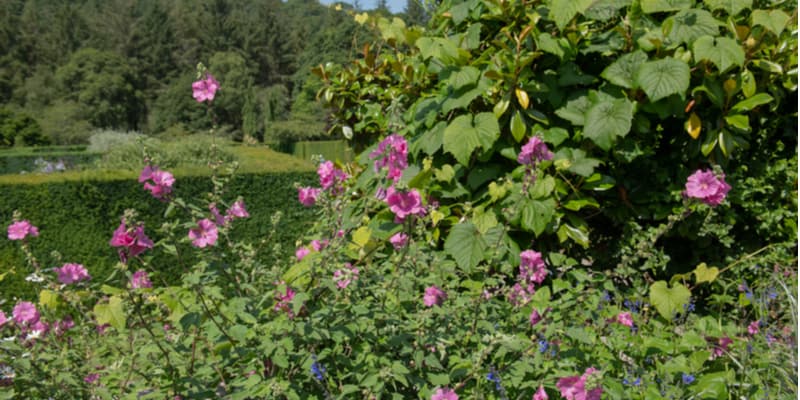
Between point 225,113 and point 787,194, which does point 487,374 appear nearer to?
point 787,194

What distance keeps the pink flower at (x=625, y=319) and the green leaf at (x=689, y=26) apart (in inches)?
39.8

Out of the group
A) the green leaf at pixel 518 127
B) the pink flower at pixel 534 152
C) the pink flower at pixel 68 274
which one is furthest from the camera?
the green leaf at pixel 518 127

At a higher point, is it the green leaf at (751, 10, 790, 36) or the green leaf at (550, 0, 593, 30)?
the green leaf at (550, 0, 593, 30)

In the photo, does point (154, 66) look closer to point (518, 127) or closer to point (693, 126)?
point (518, 127)

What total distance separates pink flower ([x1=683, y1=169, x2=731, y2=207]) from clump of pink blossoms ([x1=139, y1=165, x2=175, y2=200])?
1470mm

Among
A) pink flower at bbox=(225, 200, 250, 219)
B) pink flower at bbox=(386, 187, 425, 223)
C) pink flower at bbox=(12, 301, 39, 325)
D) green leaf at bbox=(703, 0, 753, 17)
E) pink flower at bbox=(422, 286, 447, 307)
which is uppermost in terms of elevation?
green leaf at bbox=(703, 0, 753, 17)

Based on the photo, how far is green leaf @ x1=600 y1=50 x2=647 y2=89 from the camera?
2141 mm

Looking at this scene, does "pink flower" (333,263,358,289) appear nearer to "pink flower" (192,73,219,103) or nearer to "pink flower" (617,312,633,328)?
"pink flower" (192,73,219,103)

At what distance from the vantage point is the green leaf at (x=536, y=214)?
2.07 m

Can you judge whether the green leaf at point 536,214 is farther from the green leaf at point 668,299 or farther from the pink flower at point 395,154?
the pink flower at point 395,154

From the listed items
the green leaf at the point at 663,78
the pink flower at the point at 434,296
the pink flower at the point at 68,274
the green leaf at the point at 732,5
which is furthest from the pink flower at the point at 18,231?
the green leaf at the point at 732,5

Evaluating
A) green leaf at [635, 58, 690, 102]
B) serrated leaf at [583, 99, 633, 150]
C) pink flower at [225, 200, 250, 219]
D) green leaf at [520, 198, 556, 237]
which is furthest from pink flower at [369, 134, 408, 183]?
green leaf at [635, 58, 690, 102]

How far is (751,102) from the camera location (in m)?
2.19

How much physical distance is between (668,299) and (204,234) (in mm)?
Answer: 1408
